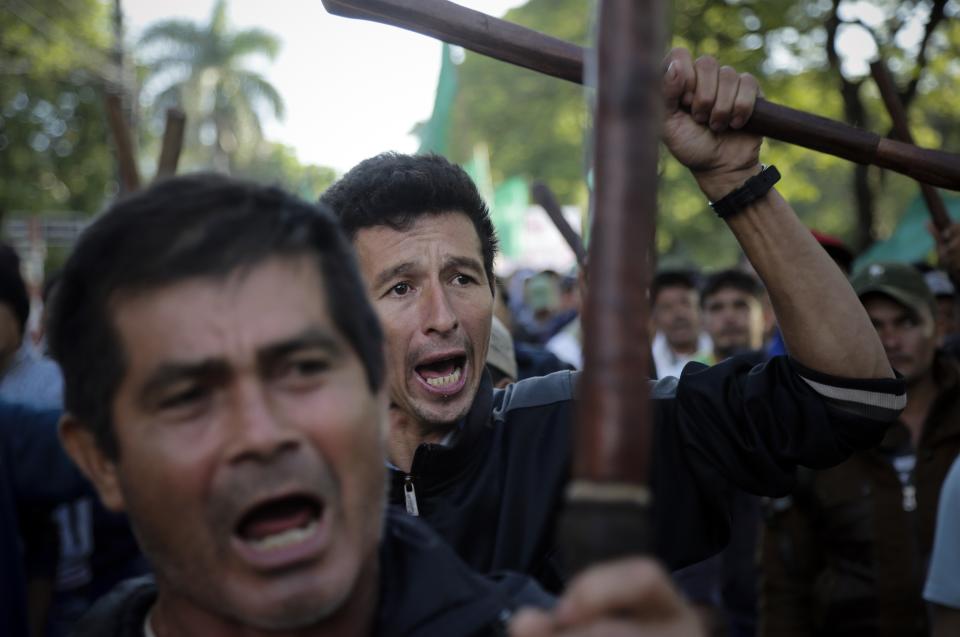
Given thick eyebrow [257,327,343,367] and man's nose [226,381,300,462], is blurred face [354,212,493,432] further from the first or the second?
man's nose [226,381,300,462]

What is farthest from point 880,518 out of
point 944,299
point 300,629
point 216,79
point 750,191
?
point 216,79

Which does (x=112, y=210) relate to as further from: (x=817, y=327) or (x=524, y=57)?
(x=817, y=327)

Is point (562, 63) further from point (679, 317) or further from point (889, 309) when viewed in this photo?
point (679, 317)

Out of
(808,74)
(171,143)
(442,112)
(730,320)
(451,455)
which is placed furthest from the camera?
(808,74)

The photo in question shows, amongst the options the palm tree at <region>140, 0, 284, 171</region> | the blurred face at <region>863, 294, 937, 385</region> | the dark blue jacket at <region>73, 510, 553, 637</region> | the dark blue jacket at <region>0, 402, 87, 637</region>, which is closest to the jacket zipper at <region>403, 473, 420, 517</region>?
the dark blue jacket at <region>73, 510, 553, 637</region>

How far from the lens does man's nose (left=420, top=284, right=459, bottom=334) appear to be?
295 cm

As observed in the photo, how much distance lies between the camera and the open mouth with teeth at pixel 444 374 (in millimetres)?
2902

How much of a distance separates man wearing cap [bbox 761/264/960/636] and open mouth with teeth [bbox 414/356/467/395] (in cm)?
217

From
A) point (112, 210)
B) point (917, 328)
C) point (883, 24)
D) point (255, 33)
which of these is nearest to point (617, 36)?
point (112, 210)

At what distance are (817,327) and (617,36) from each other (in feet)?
4.87

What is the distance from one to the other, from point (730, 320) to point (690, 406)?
5422 mm

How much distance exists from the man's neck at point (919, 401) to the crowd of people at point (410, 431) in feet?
0.07

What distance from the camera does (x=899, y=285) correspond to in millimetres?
4918

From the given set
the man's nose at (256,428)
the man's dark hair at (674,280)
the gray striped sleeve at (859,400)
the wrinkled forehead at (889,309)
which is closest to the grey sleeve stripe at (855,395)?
the gray striped sleeve at (859,400)
